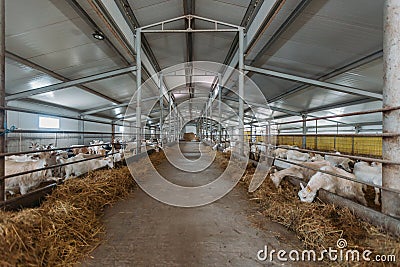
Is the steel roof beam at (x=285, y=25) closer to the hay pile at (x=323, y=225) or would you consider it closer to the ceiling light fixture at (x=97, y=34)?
the hay pile at (x=323, y=225)

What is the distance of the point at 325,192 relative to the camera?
277 cm

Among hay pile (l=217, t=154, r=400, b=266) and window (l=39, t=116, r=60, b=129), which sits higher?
window (l=39, t=116, r=60, b=129)

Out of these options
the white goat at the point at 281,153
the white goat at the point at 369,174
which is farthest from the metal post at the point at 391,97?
the white goat at the point at 281,153

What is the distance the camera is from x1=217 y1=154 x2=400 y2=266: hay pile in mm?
1732

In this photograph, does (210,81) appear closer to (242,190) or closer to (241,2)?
(241,2)

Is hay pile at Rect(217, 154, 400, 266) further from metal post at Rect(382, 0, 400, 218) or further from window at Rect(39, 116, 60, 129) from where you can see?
window at Rect(39, 116, 60, 129)

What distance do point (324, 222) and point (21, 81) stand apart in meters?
9.80

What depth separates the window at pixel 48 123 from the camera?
11156 millimetres

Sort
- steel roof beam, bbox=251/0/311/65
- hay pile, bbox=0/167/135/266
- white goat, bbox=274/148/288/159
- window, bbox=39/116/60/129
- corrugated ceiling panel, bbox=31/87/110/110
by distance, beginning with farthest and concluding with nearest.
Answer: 1. window, bbox=39/116/60/129
2. corrugated ceiling panel, bbox=31/87/110/110
3. white goat, bbox=274/148/288/159
4. steel roof beam, bbox=251/0/311/65
5. hay pile, bbox=0/167/135/266

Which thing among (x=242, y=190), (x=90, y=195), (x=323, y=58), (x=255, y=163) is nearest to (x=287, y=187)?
(x=242, y=190)

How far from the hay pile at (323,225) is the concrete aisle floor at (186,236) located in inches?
5.5

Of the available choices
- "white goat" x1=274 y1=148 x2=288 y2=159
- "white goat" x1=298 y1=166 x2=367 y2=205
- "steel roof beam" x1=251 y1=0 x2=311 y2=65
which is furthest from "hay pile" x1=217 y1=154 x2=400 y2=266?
"white goat" x1=274 y1=148 x2=288 y2=159

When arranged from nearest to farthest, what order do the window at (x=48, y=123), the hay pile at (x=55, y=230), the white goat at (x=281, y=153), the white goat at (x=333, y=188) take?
1. the hay pile at (x=55, y=230)
2. the white goat at (x=333, y=188)
3. the white goat at (x=281, y=153)
4. the window at (x=48, y=123)

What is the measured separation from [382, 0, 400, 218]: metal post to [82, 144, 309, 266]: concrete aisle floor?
3.11 ft
